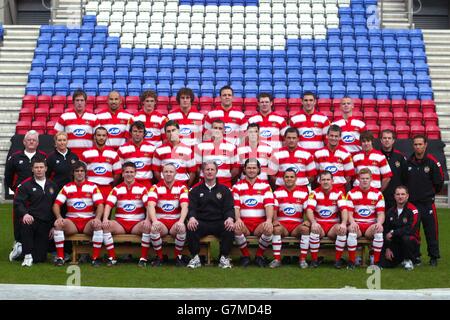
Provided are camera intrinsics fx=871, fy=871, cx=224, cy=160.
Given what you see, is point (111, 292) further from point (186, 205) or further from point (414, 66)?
point (414, 66)

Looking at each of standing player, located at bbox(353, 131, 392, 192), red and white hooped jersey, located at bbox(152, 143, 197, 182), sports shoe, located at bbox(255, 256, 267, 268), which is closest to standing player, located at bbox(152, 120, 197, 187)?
red and white hooped jersey, located at bbox(152, 143, 197, 182)

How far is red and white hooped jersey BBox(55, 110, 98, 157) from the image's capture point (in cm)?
957

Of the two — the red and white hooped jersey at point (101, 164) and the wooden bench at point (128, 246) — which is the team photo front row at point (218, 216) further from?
the red and white hooped jersey at point (101, 164)

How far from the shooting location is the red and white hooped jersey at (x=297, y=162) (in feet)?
30.7

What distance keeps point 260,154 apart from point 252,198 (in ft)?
1.91

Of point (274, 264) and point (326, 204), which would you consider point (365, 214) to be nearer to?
point (326, 204)

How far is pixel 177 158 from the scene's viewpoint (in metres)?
9.35

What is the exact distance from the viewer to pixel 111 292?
180 inches

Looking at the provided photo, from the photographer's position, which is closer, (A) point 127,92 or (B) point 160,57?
(A) point 127,92

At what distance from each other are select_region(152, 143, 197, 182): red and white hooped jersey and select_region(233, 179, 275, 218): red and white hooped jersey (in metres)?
0.64

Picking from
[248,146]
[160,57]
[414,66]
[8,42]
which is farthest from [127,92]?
[248,146]

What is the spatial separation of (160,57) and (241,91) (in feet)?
7.72

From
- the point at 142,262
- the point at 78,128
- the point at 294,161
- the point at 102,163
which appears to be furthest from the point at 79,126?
the point at 294,161
